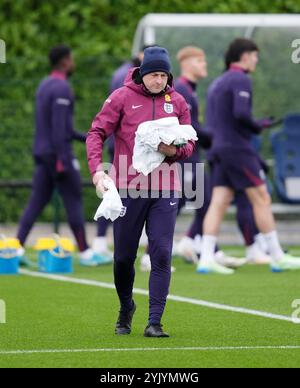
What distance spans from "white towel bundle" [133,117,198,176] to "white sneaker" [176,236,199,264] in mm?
6396

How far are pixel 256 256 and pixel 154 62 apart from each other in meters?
7.01

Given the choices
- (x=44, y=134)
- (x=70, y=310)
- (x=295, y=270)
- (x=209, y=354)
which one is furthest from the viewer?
(x=44, y=134)

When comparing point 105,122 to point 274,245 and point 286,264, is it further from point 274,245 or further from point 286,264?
point 286,264

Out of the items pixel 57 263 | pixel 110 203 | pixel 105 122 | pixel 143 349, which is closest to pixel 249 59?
pixel 57 263

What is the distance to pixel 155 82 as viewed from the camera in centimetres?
909

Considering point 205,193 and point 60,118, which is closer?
point 205,193

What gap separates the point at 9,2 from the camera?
68.0 ft

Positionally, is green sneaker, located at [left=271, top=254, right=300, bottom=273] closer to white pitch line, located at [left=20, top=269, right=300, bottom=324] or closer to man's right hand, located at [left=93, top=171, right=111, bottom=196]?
white pitch line, located at [left=20, top=269, right=300, bottom=324]

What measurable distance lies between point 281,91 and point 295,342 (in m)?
11.6

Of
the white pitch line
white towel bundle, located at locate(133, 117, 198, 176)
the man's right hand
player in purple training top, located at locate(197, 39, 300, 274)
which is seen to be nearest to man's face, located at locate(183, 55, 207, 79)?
player in purple training top, located at locate(197, 39, 300, 274)

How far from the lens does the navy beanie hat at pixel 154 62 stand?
908 cm

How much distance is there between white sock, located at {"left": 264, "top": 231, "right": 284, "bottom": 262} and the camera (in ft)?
46.1
